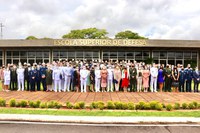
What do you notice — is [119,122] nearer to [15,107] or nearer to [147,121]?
[147,121]

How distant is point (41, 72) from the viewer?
15.8 metres

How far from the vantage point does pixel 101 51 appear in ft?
119

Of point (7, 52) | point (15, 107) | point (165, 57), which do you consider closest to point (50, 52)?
point (7, 52)

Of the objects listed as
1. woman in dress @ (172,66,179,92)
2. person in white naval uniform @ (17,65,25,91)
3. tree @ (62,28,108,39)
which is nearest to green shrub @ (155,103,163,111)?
woman in dress @ (172,66,179,92)

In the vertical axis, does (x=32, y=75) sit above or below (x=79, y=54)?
below

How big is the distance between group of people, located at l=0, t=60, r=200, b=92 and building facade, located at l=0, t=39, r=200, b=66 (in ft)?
59.4

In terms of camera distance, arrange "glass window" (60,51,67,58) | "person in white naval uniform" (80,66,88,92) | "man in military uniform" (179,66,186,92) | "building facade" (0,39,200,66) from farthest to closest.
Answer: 1. "glass window" (60,51,67,58)
2. "building facade" (0,39,200,66)
3. "man in military uniform" (179,66,186,92)
4. "person in white naval uniform" (80,66,88,92)

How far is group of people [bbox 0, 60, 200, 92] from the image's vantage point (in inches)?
612

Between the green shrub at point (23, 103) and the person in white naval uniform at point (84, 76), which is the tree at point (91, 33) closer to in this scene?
the person in white naval uniform at point (84, 76)

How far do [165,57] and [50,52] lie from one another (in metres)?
15.9

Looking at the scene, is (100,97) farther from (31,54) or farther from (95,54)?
(31,54)

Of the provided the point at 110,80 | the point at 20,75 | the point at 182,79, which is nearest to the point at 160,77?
the point at 182,79

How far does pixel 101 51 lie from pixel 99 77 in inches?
828

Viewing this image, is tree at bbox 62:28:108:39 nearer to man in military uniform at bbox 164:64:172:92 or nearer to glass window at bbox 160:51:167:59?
glass window at bbox 160:51:167:59
